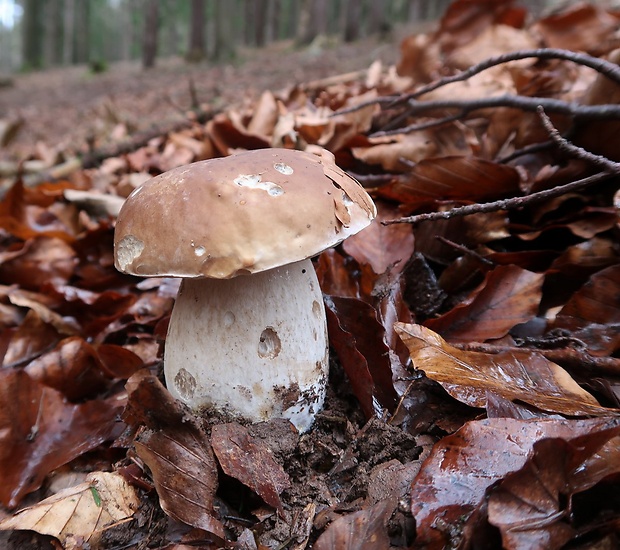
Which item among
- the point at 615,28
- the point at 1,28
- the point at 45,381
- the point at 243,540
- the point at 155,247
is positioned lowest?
the point at 1,28

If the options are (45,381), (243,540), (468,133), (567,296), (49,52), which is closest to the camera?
(243,540)

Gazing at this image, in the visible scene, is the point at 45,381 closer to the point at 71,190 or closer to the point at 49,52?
the point at 71,190

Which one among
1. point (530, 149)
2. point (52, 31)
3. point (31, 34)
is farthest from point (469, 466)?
point (52, 31)

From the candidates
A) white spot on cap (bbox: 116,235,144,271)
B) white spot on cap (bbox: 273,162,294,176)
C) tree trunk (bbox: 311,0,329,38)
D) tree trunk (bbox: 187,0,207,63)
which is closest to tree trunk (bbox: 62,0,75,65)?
tree trunk (bbox: 187,0,207,63)

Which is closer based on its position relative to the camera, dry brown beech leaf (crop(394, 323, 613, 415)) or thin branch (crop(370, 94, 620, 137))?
dry brown beech leaf (crop(394, 323, 613, 415))

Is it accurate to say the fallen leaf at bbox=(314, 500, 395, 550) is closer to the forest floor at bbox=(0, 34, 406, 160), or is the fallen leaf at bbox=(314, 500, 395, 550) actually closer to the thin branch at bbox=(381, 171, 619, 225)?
the thin branch at bbox=(381, 171, 619, 225)

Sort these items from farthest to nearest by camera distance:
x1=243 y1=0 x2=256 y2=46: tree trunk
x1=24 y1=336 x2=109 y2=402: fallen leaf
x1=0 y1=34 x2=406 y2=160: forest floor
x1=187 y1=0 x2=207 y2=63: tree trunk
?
x1=243 y1=0 x2=256 y2=46: tree trunk, x1=187 y1=0 x2=207 y2=63: tree trunk, x1=0 y1=34 x2=406 y2=160: forest floor, x1=24 y1=336 x2=109 y2=402: fallen leaf

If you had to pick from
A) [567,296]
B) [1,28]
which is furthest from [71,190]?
[1,28]
